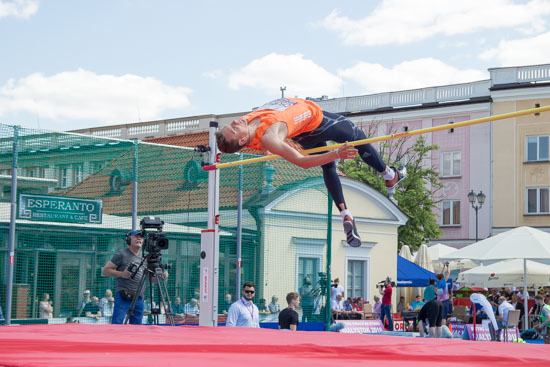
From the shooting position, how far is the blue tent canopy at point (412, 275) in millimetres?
19711

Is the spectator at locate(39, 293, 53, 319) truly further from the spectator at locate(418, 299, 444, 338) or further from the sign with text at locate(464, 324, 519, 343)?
the sign with text at locate(464, 324, 519, 343)

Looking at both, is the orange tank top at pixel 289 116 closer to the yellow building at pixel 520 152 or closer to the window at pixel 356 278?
the window at pixel 356 278

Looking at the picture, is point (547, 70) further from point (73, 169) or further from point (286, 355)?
point (286, 355)

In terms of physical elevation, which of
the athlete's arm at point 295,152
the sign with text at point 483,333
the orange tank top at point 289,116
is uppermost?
the orange tank top at point 289,116

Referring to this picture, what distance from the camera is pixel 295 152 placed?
5.74 meters

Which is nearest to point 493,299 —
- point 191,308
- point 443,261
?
point 443,261

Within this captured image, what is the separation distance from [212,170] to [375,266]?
457 inches

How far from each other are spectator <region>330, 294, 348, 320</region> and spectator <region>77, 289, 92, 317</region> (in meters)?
6.35

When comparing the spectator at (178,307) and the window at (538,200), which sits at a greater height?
the window at (538,200)

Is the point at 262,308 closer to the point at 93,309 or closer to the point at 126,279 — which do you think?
the point at 93,309

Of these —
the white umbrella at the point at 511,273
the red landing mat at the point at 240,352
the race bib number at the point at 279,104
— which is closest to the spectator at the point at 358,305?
the white umbrella at the point at 511,273

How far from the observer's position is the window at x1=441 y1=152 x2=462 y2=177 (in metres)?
32.0

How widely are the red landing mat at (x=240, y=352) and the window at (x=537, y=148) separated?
2696 cm

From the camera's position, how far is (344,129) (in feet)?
21.8
